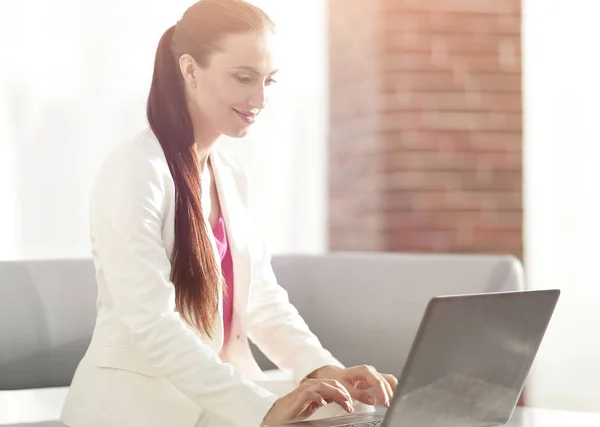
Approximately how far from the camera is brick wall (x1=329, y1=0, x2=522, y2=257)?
3504 mm

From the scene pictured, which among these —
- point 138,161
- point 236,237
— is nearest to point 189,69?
point 138,161

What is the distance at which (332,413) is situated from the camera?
1.60 metres

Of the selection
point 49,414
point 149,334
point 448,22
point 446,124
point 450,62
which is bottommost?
point 49,414

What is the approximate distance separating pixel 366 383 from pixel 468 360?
1.24 ft

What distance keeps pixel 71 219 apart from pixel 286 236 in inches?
35.8

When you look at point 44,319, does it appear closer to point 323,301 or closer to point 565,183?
point 323,301

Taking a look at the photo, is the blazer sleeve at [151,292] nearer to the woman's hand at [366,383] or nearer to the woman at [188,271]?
the woman at [188,271]

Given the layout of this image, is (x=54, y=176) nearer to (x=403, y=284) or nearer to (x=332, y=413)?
(x=403, y=284)

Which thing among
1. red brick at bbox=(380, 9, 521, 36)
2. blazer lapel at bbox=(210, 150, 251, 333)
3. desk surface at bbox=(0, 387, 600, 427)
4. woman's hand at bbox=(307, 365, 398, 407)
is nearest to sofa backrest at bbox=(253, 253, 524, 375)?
desk surface at bbox=(0, 387, 600, 427)

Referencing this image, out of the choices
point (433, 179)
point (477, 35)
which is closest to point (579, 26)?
point (477, 35)

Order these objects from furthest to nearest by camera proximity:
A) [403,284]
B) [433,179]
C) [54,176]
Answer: [433,179] → [54,176] → [403,284]

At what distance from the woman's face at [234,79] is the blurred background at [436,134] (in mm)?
1420

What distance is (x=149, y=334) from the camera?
5.05 ft

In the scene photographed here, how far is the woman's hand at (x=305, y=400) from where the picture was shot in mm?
1422
